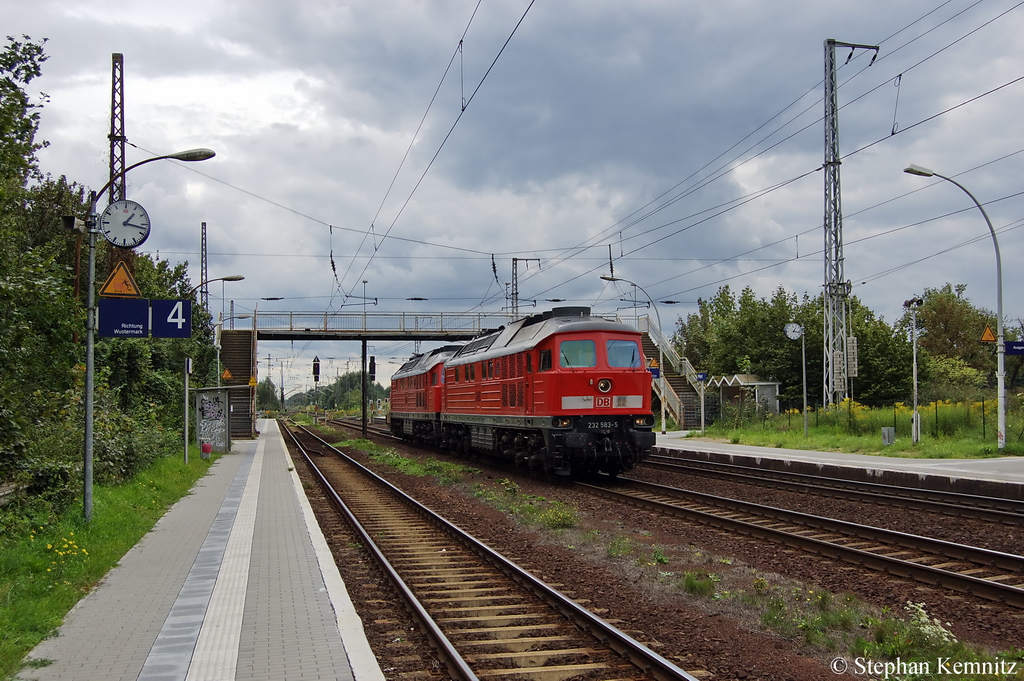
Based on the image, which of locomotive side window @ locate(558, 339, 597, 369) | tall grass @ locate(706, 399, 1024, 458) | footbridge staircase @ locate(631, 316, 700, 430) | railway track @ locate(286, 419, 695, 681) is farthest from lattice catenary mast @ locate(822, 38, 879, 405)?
railway track @ locate(286, 419, 695, 681)

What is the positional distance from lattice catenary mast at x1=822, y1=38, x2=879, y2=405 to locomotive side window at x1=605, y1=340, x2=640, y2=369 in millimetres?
15060

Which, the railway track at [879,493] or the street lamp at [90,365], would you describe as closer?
the street lamp at [90,365]

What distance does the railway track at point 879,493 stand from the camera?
13.4 m

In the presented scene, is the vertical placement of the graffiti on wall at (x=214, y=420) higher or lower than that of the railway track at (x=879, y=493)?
higher

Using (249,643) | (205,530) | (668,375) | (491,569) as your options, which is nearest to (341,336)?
(668,375)

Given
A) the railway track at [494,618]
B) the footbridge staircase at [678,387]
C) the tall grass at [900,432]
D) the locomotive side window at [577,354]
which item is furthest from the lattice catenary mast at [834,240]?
the railway track at [494,618]

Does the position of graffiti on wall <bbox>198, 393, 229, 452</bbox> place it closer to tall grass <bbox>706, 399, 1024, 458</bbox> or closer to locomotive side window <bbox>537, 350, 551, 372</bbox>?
locomotive side window <bbox>537, 350, 551, 372</bbox>

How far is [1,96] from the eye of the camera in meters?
10.4

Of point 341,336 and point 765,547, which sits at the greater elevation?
point 341,336

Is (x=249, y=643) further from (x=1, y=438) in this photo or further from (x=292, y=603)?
(x=1, y=438)

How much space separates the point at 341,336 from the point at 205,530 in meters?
33.9

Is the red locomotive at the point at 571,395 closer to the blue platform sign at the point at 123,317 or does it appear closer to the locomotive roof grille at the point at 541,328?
the locomotive roof grille at the point at 541,328

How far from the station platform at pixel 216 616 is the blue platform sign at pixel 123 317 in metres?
3.12

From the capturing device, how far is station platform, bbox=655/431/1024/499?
1622 centimetres
